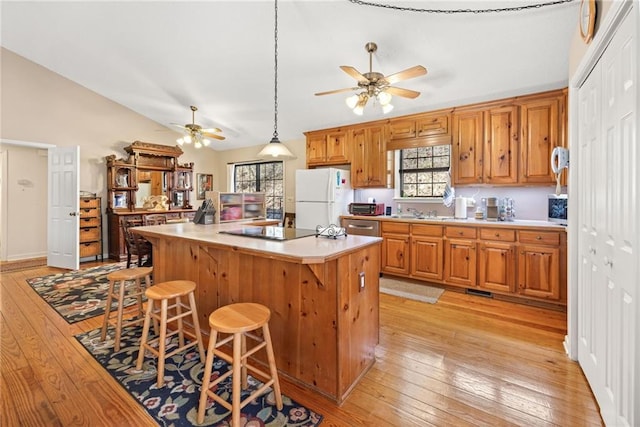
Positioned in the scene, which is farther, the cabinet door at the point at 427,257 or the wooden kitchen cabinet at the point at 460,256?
the cabinet door at the point at 427,257

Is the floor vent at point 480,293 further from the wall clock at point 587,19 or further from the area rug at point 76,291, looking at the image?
the area rug at point 76,291

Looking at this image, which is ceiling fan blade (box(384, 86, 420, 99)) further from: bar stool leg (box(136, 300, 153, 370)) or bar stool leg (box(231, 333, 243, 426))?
bar stool leg (box(136, 300, 153, 370))

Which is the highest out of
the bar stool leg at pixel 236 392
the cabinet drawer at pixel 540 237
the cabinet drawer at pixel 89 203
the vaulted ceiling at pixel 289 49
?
the vaulted ceiling at pixel 289 49

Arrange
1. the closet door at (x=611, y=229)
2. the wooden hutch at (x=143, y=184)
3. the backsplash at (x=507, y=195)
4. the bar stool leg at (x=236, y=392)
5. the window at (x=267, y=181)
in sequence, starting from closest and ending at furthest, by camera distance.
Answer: the closet door at (x=611, y=229) → the bar stool leg at (x=236, y=392) → the backsplash at (x=507, y=195) → the wooden hutch at (x=143, y=184) → the window at (x=267, y=181)

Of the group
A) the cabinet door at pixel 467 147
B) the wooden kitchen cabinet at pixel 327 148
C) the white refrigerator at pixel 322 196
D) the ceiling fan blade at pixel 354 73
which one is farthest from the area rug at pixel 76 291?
the cabinet door at pixel 467 147

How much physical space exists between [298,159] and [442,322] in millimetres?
4185

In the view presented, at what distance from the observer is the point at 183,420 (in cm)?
153

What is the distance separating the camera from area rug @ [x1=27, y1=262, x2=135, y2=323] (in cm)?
302

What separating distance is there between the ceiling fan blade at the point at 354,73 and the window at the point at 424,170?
1.98 meters

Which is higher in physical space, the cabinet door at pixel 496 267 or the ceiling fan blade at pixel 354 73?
the ceiling fan blade at pixel 354 73

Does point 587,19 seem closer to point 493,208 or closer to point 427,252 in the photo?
point 493,208

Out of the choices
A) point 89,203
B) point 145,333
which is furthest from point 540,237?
point 89,203

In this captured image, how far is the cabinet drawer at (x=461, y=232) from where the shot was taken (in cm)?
345

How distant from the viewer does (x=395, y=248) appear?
4012 mm
